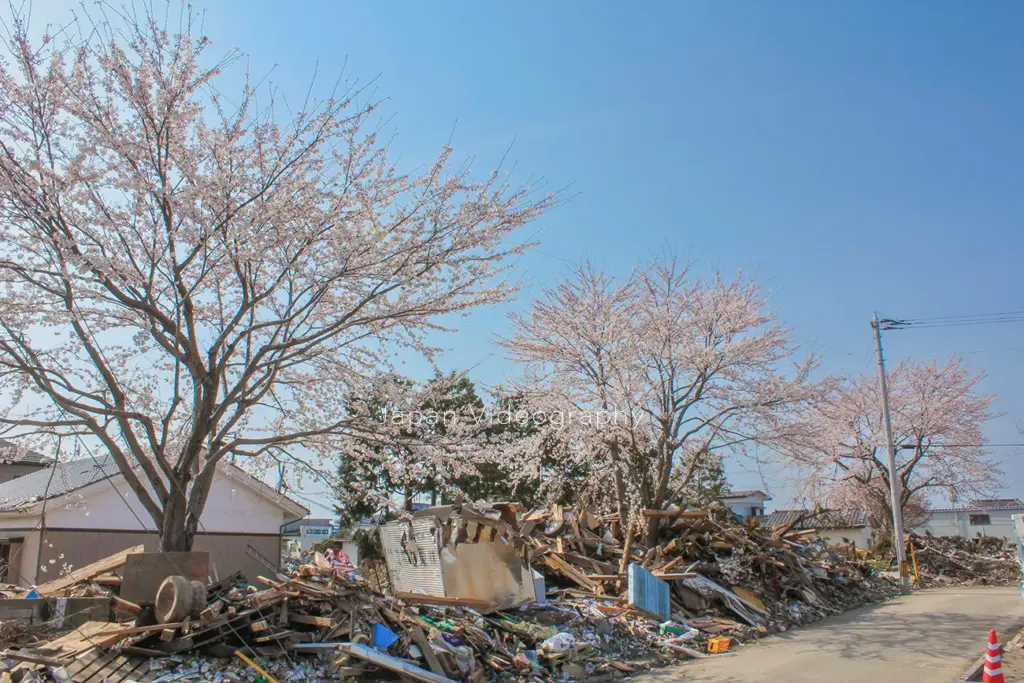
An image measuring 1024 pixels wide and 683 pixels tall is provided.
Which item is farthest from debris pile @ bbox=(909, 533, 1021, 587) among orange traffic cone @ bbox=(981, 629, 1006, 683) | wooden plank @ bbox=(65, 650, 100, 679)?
wooden plank @ bbox=(65, 650, 100, 679)

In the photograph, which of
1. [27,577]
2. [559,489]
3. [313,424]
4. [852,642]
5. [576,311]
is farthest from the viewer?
[559,489]

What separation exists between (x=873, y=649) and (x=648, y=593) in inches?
159

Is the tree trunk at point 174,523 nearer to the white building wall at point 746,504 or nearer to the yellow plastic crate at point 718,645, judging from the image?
the yellow plastic crate at point 718,645

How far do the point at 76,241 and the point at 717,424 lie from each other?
14.9 m

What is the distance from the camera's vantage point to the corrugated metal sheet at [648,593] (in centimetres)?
1392

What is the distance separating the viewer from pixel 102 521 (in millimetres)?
19094

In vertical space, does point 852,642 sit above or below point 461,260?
below

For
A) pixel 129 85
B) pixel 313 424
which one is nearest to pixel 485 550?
pixel 313 424

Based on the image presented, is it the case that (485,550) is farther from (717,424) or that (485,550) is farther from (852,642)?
(717,424)

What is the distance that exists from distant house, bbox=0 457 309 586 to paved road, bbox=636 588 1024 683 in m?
10.9

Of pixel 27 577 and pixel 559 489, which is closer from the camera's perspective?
pixel 27 577

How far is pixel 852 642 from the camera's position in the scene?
12.6 metres

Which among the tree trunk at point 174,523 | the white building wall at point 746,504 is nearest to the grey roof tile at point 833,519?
the white building wall at point 746,504

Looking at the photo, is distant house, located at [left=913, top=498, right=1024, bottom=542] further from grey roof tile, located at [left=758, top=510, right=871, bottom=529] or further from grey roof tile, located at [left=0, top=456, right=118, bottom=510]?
grey roof tile, located at [left=0, top=456, right=118, bottom=510]
